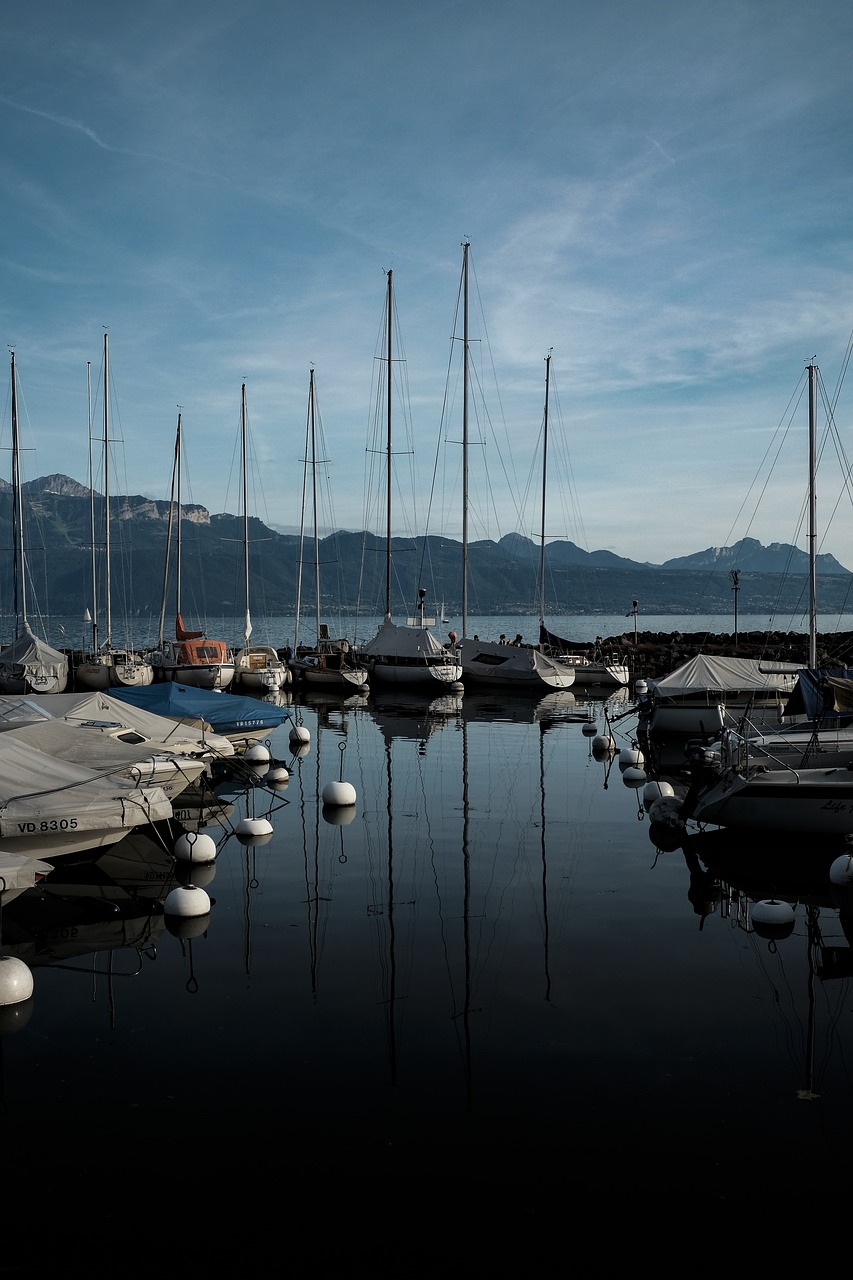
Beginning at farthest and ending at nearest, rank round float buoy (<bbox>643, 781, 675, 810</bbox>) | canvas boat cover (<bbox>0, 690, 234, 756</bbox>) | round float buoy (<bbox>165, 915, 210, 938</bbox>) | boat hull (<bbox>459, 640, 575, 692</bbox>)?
boat hull (<bbox>459, 640, 575, 692</bbox>)
canvas boat cover (<bbox>0, 690, 234, 756</bbox>)
round float buoy (<bbox>643, 781, 675, 810</bbox>)
round float buoy (<bbox>165, 915, 210, 938</bbox>)

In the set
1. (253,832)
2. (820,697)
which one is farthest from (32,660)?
(820,697)

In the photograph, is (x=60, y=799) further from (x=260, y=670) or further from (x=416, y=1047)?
(x=260, y=670)

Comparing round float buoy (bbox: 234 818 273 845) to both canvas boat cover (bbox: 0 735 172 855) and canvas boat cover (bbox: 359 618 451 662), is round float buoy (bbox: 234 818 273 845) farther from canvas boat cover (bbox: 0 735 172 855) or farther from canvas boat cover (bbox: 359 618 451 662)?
canvas boat cover (bbox: 359 618 451 662)

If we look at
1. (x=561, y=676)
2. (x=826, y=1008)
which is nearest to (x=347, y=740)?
(x=561, y=676)

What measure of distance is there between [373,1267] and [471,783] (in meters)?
18.6

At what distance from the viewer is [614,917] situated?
13.8 meters

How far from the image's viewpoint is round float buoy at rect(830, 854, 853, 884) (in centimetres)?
1435

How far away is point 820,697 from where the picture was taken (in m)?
23.5

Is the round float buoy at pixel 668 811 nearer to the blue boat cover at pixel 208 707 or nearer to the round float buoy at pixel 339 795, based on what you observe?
the round float buoy at pixel 339 795

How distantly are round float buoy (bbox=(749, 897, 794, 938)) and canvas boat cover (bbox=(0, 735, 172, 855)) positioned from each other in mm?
9278

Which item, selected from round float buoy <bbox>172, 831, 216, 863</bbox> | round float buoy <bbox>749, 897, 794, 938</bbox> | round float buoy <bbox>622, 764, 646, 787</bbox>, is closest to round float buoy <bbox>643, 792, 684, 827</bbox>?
round float buoy <bbox>622, 764, 646, 787</bbox>

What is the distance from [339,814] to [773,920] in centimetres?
1029

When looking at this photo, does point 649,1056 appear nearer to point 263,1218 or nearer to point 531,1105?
point 531,1105

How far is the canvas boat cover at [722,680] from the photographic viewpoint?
111 feet
